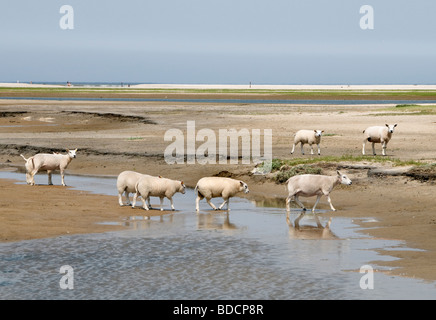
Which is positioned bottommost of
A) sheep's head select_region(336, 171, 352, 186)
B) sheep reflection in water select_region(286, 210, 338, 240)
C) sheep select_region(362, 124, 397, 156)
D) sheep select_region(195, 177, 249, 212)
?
sheep reflection in water select_region(286, 210, 338, 240)

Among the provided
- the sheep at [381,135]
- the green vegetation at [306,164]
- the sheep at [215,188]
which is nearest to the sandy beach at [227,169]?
the green vegetation at [306,164]

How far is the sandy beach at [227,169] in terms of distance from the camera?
1694 centimetres

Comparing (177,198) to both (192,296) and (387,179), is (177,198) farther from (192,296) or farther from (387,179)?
(192,296)

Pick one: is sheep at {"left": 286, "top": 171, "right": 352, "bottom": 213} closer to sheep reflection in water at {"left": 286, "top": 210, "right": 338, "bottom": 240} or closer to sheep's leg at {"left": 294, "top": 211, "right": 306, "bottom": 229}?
sheep's leg at {"left": 294, "top": 211, "right": 306, "bottom": 229}

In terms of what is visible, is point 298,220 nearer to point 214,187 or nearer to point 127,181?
point 214,187

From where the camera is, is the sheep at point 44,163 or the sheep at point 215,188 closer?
the sheep at point 215,188

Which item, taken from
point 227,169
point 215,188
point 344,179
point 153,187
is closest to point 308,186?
point 344,179

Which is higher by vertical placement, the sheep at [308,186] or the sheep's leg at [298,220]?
the sheep at [308,186]

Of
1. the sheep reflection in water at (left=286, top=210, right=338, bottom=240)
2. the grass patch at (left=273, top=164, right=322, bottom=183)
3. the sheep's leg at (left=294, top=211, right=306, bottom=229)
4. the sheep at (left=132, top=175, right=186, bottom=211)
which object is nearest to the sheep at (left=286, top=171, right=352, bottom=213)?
the sheep's leg at (left=294, top=211, right=306, bottom=229)

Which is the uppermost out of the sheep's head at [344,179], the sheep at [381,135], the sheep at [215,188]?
the sheep at [381,135]

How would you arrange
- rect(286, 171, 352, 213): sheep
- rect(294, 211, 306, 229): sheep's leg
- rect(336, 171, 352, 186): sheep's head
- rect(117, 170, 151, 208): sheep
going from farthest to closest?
rect(117, 170, 151, 208): sheep → rect(336, 171, 352, 186): sheep's head → rect(286, 171, 352, 213): sheep → rect(294, 211, 306, 229): sheep's leg

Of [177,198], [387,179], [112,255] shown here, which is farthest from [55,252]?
[387,179]

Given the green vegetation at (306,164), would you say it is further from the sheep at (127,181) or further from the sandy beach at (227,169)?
the sheep at (127,181)

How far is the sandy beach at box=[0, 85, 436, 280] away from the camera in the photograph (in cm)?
1694
